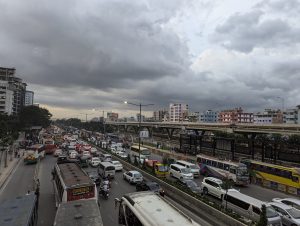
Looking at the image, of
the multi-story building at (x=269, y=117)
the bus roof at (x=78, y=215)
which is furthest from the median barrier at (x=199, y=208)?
the multi-story building at (x=269, y=117)

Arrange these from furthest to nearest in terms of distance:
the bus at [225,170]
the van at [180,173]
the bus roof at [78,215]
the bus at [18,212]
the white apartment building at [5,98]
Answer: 1. the white apartment building at [5,98]
2. the bus at [225,170]
3. the van at [180,173]
4. the bus at [18,212]
5. the bus roof at [78,215]

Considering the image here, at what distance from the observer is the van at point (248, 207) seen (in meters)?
18.2

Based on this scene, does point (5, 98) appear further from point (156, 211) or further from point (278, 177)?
point (156, 211)

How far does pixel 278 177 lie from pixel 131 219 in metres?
25.8

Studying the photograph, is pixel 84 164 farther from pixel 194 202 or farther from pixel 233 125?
pixel 233 125

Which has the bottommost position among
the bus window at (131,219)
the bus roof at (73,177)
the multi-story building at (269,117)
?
the bus window at (131,219)

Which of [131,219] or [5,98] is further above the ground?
[5,98]

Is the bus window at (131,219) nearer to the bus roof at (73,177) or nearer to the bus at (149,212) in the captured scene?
the bus at (149,212)

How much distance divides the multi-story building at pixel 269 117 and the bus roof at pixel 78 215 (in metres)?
157

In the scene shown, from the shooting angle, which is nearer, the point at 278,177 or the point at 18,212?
the point at 18,212

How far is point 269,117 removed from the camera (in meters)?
161

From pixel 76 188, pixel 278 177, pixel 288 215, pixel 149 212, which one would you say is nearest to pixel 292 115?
pixel 278 177

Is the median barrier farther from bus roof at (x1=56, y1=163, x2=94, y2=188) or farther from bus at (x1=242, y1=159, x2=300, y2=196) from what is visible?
bus at (x1=242, y1=159, x2=300, y2=196)

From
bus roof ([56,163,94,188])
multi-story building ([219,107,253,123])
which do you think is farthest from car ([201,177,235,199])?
multi-story building ([219,107,253,123])
